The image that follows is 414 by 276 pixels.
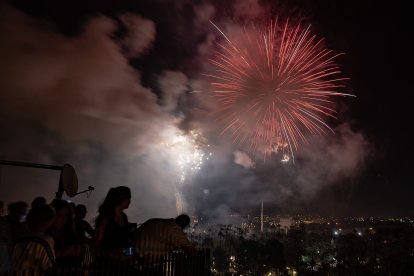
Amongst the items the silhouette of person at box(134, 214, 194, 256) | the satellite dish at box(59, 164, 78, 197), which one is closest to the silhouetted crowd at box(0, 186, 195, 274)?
the silhouette of person at box(134, 214, 194, 256)

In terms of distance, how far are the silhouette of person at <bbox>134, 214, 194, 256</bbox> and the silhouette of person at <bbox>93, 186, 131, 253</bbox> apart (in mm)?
231

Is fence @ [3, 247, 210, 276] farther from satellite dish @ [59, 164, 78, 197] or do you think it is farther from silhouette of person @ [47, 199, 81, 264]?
satellite dish @ [59, 164, 78, 197]

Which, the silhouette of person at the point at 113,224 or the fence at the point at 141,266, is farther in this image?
the silhouette of person at the point at 113,224

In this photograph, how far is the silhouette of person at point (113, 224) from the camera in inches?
198

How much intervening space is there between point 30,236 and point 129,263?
6.49ft

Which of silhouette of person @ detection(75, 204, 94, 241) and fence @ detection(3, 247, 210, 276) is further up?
silhouette of person @ detection(75, 204, 94, 241)

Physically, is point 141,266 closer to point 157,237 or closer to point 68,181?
point 157,237

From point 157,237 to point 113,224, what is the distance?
0.90 meters

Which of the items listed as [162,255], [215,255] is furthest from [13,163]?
[215,255]

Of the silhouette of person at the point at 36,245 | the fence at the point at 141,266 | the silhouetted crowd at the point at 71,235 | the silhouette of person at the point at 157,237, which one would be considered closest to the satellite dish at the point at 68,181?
the silhouetted crowd at the point at 71,235

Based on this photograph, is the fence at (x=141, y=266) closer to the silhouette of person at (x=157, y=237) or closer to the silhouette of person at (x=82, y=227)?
the silhouette of person at (x=157, y=237)

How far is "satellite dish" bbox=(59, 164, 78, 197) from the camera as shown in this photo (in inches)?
354

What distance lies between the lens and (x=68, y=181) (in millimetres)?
9398

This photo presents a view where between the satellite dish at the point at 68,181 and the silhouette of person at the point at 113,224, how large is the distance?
4202mm
